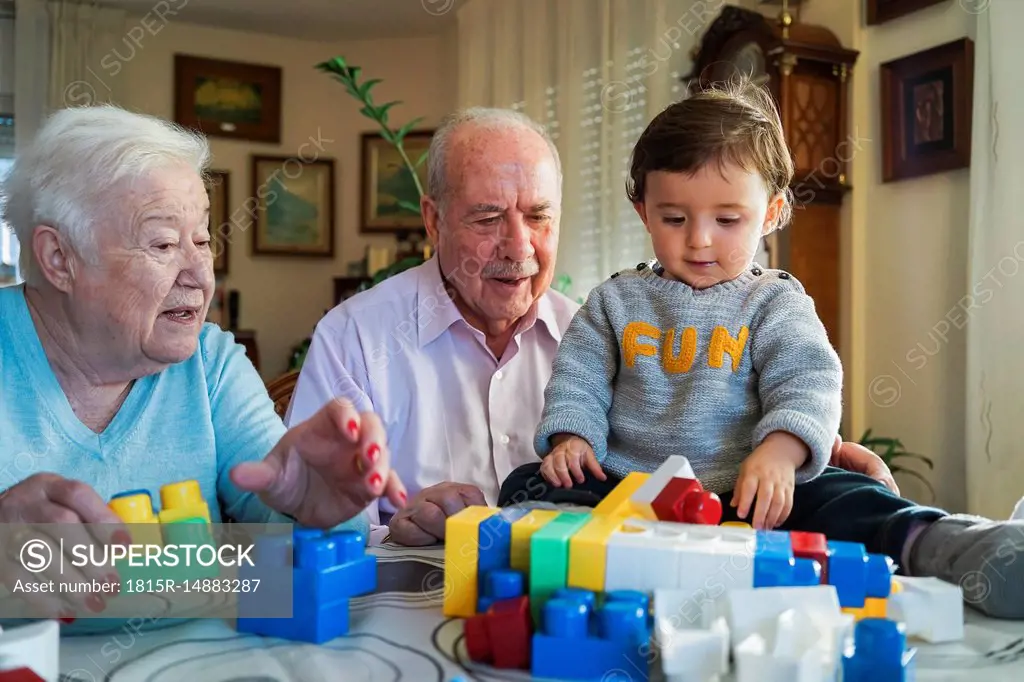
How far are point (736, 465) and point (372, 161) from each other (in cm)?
554

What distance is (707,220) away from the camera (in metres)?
1.27

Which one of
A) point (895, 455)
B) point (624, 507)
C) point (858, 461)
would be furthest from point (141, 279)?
point (895, 455)

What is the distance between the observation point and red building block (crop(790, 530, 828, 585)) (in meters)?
0.74

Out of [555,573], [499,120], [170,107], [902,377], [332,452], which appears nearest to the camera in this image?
[555,573]

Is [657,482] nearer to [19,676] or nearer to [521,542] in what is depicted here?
[521,542]

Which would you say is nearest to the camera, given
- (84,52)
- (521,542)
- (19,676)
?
(19,676)

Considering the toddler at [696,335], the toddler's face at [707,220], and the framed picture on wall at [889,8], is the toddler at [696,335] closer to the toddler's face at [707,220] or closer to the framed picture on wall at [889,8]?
the toddler's face at [707,220]

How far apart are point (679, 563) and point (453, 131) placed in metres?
1.28

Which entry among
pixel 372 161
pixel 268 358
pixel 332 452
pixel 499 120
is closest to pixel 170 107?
pixel 372 161

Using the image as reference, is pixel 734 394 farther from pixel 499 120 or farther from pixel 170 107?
pixel 170 107

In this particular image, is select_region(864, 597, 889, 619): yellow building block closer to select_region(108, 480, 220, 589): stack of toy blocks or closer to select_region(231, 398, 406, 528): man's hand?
select_region(231, 398, 406, 528): man's hand

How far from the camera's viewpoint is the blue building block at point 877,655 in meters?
0.63

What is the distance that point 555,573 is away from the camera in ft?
2.42

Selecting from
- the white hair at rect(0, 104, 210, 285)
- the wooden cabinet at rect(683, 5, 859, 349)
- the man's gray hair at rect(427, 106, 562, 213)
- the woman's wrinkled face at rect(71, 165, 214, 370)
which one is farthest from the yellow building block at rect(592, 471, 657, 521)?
the wooden cabinet at rect(683, 5, 859, 349)
